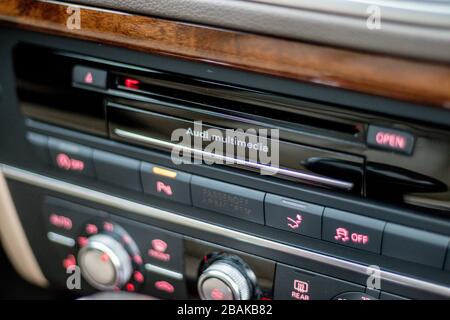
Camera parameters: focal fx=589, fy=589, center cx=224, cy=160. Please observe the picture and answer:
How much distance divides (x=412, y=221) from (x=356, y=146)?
10 centimetres

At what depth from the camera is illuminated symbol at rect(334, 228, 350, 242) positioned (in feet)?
2.19

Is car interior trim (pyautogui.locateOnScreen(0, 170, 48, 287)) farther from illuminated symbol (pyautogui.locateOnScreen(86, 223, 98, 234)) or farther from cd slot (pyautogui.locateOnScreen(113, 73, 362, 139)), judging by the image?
cd slot (pyautogui.locateOnScreen(113, 73, 362, 139))

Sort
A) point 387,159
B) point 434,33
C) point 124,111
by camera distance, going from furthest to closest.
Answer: point 124,111
point 387,159
point 434,33

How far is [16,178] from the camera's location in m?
0.89

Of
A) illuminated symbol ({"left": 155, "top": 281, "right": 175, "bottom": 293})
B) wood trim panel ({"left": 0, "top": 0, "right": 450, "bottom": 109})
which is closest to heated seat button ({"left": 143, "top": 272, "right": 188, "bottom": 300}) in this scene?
illuminated symbol ({"left": 155, "top": 281, "right": 175, "bottom": 293})

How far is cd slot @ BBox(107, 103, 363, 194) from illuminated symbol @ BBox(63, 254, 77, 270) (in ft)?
0.82

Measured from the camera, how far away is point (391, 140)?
592 millimetres

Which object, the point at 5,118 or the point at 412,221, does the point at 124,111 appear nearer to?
the point at 5,118

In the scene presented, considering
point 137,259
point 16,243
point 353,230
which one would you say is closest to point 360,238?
point 353,230

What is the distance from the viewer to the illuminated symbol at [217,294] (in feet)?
2.46

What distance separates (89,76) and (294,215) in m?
0.30

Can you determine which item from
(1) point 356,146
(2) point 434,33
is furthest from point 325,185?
(2) point 434,33

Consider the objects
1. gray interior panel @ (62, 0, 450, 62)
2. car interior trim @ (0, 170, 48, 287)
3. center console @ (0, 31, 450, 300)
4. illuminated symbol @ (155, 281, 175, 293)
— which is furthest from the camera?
car interior trim @ (0, 170, 48, 287)

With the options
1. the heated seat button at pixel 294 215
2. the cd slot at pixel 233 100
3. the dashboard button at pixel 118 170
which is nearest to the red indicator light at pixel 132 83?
the cd slot at pixel 233 100
